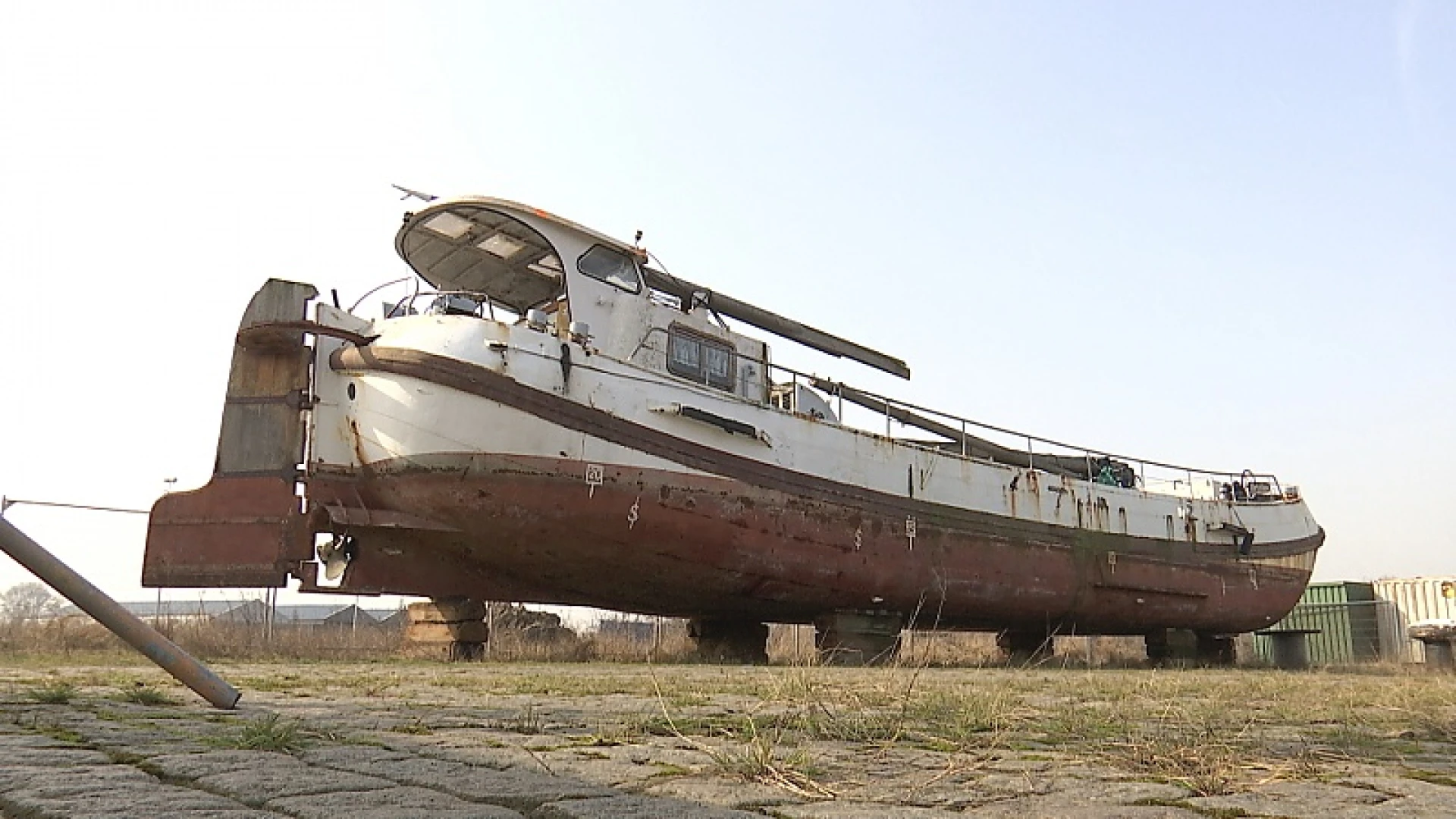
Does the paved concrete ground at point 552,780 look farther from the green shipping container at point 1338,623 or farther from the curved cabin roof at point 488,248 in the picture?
the green shipping container at point 1338,623

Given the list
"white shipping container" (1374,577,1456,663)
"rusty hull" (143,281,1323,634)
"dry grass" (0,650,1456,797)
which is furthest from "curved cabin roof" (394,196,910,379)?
"white shipping container" (1374,577,1456,663)

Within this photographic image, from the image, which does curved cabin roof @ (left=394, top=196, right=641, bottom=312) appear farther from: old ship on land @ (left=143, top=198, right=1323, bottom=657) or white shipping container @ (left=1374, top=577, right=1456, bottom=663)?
white shipping container @ (left=1374, top=577, right=1456, bottom=663)

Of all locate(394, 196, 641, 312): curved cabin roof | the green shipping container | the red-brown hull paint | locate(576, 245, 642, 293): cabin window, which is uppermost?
locate(394, 196, 641, 312): curved cabin roof

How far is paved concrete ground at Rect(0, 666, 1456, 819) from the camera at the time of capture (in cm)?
263

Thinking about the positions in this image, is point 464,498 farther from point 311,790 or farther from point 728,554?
point 311,790

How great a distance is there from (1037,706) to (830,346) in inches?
440

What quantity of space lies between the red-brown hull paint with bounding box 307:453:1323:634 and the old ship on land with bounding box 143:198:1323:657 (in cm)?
3

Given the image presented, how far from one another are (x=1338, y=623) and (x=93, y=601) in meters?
29.7

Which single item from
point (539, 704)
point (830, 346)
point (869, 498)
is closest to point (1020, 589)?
point (869, 498)

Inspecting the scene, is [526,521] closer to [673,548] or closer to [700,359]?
[673,548]

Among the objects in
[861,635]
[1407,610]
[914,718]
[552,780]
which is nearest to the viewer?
[552,780]

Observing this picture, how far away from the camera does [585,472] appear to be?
12.3m

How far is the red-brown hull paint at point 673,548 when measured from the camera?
39.9ft

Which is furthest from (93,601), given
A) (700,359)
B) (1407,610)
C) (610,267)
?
(1407,610)
